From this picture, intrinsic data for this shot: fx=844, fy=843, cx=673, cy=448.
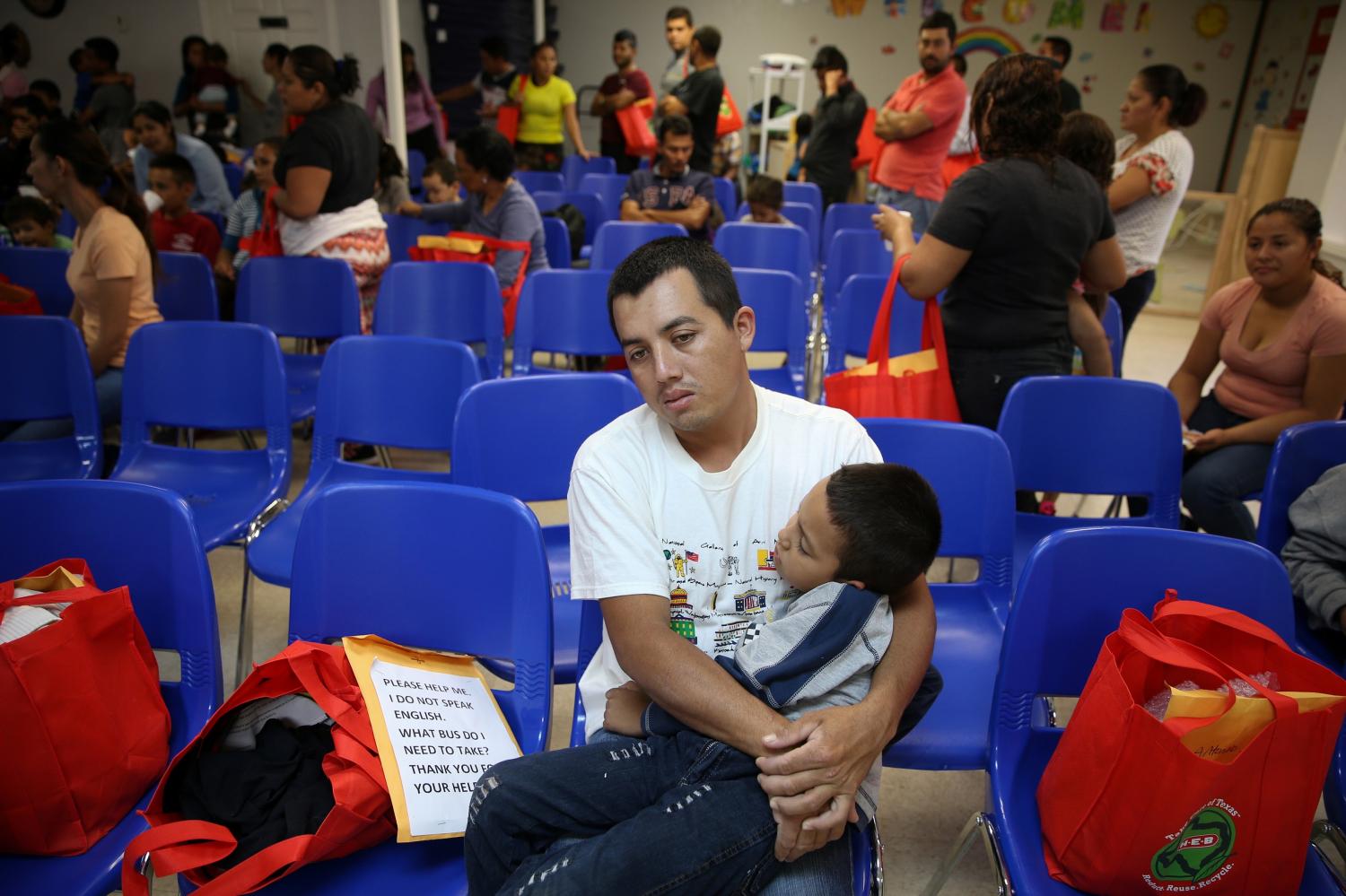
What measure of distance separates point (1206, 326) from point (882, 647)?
2.12 metres

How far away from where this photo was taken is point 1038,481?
2.13 m

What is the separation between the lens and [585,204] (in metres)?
5.26

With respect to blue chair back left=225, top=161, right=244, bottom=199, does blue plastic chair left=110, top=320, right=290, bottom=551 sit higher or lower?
lower

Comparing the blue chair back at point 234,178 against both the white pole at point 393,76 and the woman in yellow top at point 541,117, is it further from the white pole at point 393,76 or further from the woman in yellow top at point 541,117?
the woman in yellow top at point 541,117

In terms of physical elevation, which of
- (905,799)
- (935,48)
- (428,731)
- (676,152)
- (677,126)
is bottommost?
(905,799)

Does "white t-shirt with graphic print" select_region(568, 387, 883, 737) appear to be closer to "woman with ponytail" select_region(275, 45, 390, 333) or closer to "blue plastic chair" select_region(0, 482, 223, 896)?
"blue plastic chair" select_region(0, 482, 223, 896)

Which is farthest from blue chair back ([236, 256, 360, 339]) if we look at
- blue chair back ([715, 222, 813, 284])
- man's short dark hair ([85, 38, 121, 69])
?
man's short dark hair ([85, 38, 121, 69])

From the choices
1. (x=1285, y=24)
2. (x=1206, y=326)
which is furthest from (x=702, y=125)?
(x=1285, y=24)

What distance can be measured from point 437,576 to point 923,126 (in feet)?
11.1

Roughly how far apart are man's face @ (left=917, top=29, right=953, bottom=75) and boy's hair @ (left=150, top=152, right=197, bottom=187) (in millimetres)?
3437

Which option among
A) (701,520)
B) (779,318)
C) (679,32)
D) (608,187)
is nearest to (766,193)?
(779,318)

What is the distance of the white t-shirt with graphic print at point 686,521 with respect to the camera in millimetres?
1233

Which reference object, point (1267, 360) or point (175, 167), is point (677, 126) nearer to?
point (175, 167)

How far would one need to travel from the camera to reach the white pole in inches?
191
